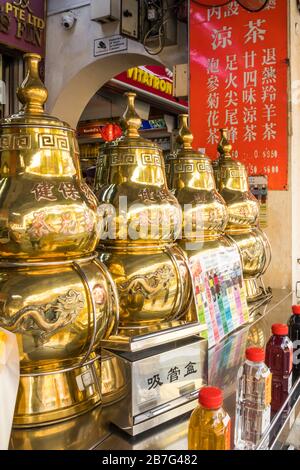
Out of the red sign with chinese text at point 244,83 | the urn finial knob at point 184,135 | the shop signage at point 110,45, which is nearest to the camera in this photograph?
the urn finial knob at point 184,135

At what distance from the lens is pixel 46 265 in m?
0.82

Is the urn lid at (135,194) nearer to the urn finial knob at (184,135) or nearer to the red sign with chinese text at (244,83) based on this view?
the urn finial knob at (184,135)

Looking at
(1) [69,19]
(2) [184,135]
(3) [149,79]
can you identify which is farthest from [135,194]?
(3) [149,79]

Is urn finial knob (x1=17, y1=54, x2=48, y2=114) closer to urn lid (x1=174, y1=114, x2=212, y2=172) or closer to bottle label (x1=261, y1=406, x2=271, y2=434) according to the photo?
urn lid (x1=174, y1=114, x2=212, y2=172)

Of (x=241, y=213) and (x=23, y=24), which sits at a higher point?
(x=23, y=24)

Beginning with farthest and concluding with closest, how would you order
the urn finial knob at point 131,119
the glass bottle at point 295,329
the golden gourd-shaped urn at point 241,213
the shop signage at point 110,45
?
the shop signage at point 110,45
the golden gourd-shaped urn at point 241,213
the glass bottle at point 295,329
the urn finial knob at point 131,119

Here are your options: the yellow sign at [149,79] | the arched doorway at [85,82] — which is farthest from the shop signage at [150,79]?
the arched doorway at [85,82]

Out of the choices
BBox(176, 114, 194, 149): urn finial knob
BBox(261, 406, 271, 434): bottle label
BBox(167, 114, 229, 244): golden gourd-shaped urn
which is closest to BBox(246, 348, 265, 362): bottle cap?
BBox(261, 406, 271, 434): bottle label

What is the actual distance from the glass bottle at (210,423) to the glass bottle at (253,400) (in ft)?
0.52

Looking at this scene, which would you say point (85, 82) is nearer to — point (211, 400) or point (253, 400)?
point (253, 400)

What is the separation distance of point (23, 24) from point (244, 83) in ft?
8.27

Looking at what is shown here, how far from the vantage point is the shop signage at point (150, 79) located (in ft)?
17.1

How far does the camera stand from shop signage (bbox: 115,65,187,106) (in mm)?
5211

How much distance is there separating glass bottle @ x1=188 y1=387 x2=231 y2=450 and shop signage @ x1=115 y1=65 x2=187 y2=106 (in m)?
4.73
